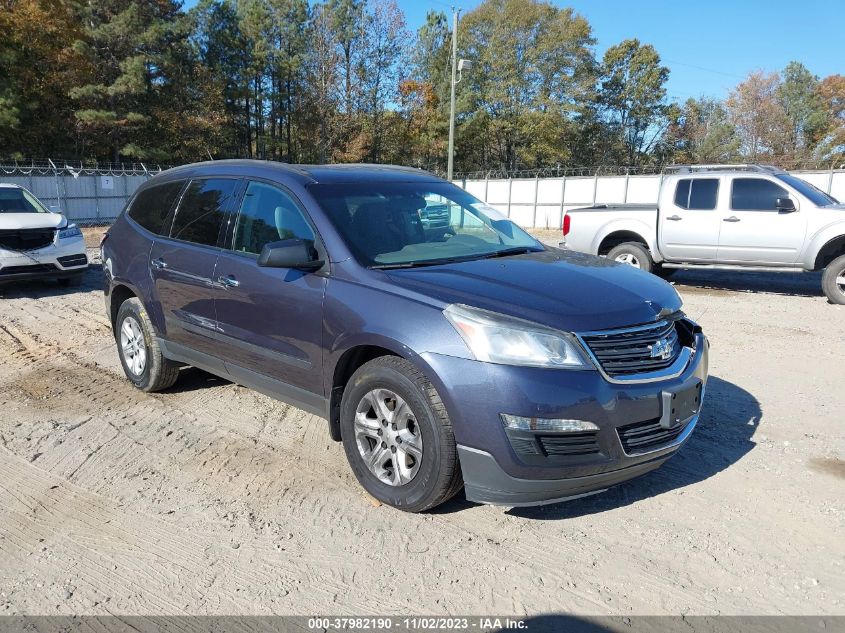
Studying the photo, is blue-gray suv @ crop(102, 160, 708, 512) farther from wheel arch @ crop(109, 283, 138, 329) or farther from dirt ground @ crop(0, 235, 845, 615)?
wheel arch @ crop(109, 283, 138, 329)

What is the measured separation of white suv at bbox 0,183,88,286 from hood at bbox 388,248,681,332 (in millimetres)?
8493

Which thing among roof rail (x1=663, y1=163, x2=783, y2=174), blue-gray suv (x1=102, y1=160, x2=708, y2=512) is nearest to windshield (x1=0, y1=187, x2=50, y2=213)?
blue-gray suv (x1=102, y1=160, x2=708, y2=512)

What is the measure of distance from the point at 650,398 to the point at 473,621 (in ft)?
4.39

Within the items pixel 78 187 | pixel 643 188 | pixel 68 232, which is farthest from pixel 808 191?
pixel 78 187

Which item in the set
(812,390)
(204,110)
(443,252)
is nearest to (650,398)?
(443,252)

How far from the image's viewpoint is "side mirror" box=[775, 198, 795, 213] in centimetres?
1009

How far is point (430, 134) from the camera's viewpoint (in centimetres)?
5244

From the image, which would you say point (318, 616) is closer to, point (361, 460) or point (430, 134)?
point (361, 460)

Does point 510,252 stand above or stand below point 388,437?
above

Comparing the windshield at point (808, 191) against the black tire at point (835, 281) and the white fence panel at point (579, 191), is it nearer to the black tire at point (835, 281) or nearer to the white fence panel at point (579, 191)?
the black tire at point (835, 281)

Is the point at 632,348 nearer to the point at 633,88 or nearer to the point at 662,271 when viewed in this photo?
the point at 662,271

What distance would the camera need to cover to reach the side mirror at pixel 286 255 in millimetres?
3641

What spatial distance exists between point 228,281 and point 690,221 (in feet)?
29.0

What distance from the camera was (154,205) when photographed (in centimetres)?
542
